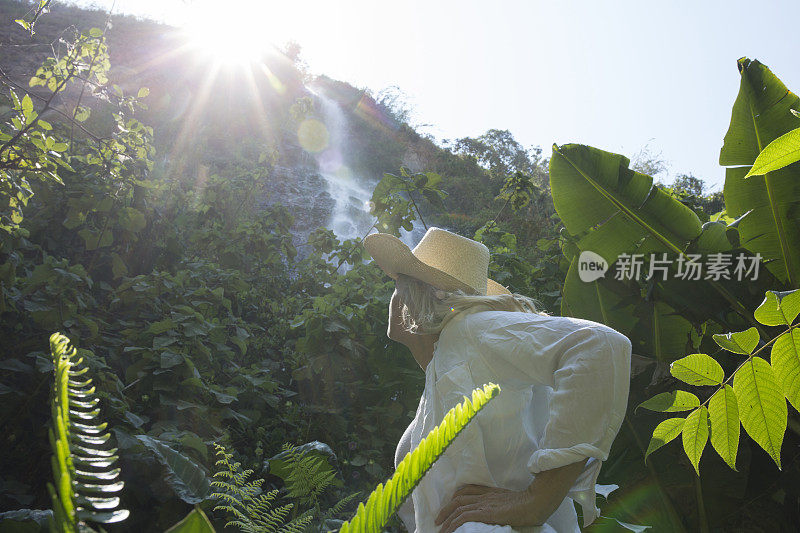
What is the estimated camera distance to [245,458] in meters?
2.84

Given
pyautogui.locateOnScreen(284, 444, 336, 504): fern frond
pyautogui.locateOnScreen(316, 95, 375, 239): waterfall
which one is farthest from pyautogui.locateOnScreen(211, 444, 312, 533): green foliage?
pyautogui.locateOnScreen(316, 95, 375, 239): waterfall

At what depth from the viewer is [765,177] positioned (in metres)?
2.43

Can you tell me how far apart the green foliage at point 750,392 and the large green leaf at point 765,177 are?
1.94 meters

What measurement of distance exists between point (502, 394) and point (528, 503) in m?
0.28

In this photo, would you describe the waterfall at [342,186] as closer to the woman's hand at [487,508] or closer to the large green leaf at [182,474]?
the large green leaf at [182,474]

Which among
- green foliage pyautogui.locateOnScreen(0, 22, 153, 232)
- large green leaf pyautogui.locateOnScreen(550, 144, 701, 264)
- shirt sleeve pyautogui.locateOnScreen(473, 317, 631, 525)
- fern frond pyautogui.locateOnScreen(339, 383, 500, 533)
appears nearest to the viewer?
fern frond pyautogui.locateOnScreen(339, 383, 500, 533)

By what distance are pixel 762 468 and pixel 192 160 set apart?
889 centimetres

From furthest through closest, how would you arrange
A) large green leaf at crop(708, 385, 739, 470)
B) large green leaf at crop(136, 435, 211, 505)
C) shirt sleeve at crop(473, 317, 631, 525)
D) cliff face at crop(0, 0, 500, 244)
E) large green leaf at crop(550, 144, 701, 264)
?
cliff face at crop(0, 0, 500, 244) → large green leaf at crop(550, 144, 701, 264) → large green leaf at crop(136, 435, 211, 505) → shirt sleeve at crop(473, 317, 631, 525) → large green leaf at crop(708, 385, 739, 470)

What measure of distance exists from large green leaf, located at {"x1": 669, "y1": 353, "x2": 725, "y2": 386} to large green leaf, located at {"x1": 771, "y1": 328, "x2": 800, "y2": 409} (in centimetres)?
15

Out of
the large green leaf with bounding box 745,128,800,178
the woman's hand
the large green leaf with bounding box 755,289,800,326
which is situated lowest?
the woman's hand

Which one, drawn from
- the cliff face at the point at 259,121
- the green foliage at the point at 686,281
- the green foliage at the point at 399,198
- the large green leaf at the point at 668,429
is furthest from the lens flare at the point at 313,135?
the large green leaf at the point at 668,429

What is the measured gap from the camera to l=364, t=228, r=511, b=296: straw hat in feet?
5.25

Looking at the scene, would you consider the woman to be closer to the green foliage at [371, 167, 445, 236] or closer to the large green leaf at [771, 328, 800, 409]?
the large green leaf at [771, 328, 800, 409]

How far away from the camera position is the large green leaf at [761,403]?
30.6 inches
